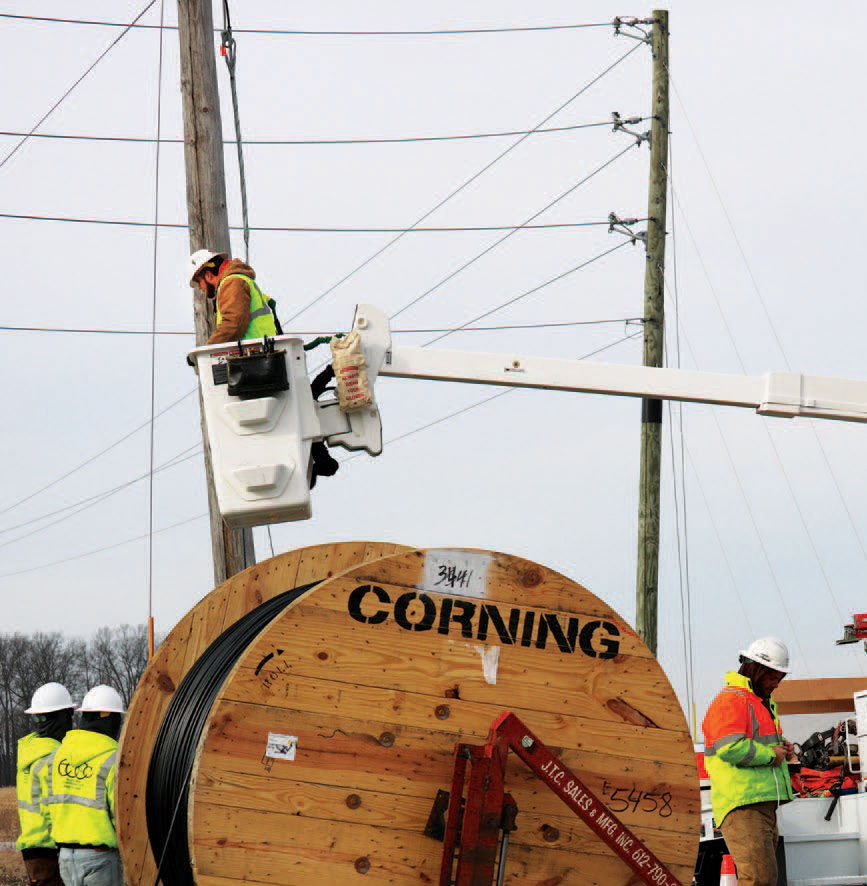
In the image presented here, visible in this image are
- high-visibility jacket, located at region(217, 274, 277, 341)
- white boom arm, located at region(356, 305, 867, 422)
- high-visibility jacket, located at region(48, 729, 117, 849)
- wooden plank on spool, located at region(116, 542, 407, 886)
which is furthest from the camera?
high-visibility jacket, located at region(48, 729, 117, 849)

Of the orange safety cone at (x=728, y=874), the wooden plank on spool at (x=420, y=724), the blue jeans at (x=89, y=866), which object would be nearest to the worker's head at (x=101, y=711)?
the blue jeans at (x=89, y=866)

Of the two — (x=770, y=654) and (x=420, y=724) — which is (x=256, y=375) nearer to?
(x=420, y=724)

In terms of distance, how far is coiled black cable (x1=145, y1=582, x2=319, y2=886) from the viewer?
6.33m

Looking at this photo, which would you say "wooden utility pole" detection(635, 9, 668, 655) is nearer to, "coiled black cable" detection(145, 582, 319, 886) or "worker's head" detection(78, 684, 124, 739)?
"worker's head" detection(78, 684, 124, 739)

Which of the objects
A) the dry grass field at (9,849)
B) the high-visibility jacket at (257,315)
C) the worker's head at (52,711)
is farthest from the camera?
the dry grass field at (9,849)

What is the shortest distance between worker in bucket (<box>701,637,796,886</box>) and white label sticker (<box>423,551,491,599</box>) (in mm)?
2725

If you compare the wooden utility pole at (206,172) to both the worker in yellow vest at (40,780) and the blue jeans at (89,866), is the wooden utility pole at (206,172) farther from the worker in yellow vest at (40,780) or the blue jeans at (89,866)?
the blue jeans at (89,866)

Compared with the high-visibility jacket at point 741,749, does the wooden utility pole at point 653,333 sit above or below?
above

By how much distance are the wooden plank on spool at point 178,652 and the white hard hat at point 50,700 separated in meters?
2.08

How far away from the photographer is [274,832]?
5.18 meters

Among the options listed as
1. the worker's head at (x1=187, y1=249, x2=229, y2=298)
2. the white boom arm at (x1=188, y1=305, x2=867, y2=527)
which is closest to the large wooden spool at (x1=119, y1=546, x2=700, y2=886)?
the white boom arm at (x1=188, y1=305, x2=867, y2=527)

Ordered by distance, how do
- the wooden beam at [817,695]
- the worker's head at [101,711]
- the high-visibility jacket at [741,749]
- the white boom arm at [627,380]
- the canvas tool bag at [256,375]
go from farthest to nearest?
the wooden beam at [817,695] < the worker's head at [101,711] < the high-visibility jacket at [741,749] < the white boom arm at [627,380] < the canvas tool bag at [256,375]

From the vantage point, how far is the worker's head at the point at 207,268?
25.2 feet

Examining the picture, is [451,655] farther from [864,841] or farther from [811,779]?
[811,779]
